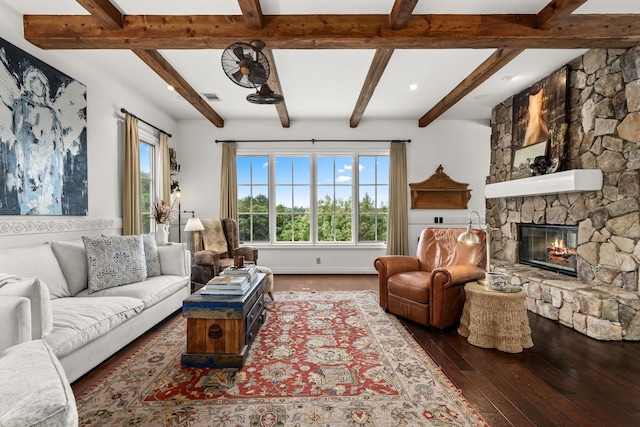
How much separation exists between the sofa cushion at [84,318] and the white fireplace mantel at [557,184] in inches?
167

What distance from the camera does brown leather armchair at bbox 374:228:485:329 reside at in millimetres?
2914

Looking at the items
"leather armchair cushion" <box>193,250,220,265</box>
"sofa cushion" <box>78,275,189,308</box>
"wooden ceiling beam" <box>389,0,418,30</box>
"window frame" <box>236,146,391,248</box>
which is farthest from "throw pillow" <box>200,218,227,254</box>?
"wooden ceiling beam" <box>389,0,418,30</box>

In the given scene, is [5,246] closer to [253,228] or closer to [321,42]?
[321,42]

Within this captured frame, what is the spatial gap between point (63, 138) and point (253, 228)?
10.6ft

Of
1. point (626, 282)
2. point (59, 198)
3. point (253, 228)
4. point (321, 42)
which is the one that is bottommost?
point (626, 282)

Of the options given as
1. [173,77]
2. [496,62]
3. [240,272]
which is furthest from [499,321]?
[173,77]

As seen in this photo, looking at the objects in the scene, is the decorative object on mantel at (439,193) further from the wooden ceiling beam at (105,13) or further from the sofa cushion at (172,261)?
the wooden ceiling beam at (105,13)

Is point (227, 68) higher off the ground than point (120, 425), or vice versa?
point (227, 68)

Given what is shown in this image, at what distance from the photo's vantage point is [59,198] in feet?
9.78

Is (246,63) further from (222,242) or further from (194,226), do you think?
(222,242)

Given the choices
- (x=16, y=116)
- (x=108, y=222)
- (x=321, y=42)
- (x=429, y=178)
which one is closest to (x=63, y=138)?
(x=16, y=116)

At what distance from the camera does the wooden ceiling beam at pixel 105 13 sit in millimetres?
2344

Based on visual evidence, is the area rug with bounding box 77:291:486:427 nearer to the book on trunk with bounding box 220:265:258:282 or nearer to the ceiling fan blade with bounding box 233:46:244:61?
the book on trunk with bounding box 220:265:258:282

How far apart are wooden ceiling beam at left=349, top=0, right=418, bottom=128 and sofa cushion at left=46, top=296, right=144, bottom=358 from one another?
3.13m
